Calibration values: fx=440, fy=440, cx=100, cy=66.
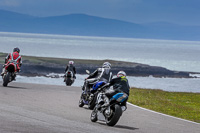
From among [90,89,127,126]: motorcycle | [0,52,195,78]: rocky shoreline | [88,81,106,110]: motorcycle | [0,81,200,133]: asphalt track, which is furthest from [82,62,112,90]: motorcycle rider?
[0,52,195,78]: rocky shoreline

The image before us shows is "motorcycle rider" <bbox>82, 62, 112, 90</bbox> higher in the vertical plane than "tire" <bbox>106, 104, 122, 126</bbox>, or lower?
higher

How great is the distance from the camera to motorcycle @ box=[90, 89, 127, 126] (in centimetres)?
1261

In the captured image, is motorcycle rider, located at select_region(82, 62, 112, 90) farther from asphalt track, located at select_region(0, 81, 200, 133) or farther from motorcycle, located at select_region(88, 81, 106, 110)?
asphalt track, located at select_region(0, 81, 200, 133)

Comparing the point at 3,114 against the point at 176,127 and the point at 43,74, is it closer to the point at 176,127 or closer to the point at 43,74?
the point at 176,127

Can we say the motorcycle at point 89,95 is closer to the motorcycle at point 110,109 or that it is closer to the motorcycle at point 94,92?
the motorcycle at point 94,92

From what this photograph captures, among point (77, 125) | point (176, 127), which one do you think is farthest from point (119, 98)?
A: point (176, 127)

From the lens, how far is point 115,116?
41.4ft

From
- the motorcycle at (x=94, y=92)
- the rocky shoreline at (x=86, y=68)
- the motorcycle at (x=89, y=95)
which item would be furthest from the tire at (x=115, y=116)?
the rocky shoreline at (x=86, y=68)

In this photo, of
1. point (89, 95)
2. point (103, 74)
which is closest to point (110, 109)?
point (103, 74)

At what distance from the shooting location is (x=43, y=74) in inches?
2975

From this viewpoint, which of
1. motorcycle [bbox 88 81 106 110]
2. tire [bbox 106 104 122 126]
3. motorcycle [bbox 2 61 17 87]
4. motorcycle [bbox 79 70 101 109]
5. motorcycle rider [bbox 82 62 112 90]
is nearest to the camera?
tire [bbox 106 104 122 126]

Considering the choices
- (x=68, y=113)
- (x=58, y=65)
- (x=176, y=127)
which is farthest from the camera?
(x=58, y=65)

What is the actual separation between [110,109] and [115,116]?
1.15 feet

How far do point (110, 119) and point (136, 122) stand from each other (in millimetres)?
1966
